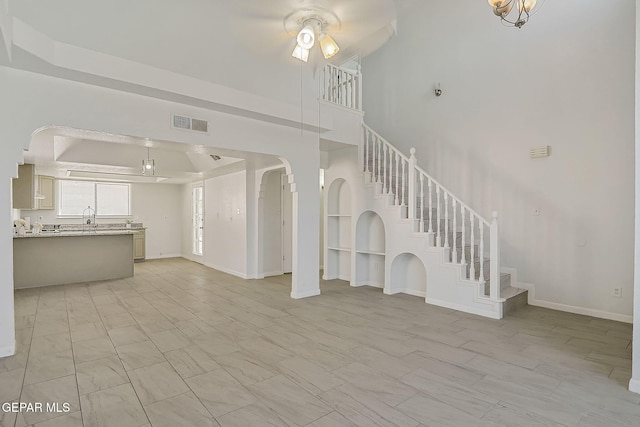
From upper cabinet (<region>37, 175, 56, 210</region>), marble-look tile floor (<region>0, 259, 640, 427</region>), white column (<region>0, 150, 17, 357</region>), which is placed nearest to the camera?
marble-look tile floor (<region>0, 259, 640, 427</region>)

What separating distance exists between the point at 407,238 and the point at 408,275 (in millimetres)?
798

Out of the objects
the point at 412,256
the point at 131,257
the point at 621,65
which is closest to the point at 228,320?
the point at 412,256

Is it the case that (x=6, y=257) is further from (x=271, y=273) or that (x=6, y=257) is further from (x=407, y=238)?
(x=407, y=238)

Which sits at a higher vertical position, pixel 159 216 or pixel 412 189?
pixel 412 189

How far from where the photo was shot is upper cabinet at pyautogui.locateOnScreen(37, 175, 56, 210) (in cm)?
809

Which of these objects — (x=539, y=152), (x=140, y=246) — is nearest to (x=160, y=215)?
(x=140, y=246)

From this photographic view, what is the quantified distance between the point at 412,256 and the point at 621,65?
3807 mm

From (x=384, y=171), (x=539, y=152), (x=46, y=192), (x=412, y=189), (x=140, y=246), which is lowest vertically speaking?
(x=140, y=246)

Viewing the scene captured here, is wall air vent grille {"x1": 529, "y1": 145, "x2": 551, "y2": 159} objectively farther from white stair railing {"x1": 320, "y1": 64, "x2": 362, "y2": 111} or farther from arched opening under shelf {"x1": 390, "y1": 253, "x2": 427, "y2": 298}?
white stair railing {"x1": 320, "y1": 64, "x2": 362, "y2": 111}

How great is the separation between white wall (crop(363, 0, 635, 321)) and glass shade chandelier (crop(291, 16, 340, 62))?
125 inches

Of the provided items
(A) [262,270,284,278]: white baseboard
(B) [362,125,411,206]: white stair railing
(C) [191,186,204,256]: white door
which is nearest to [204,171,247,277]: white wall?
(A) [262,270,284,278]: white baseboard

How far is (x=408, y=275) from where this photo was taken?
5.71 metres

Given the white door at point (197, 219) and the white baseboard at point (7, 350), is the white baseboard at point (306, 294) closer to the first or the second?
the white baseboard at point (7, 350)

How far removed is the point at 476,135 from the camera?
5672mm
